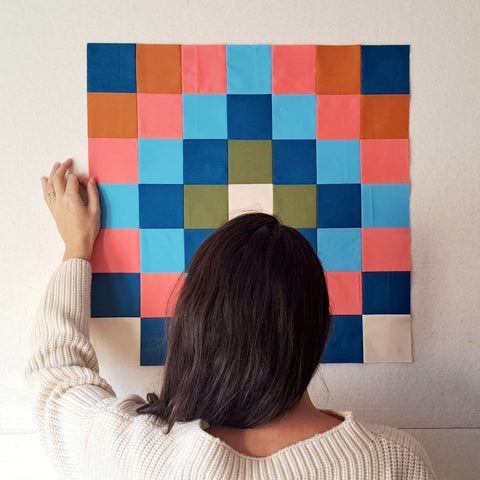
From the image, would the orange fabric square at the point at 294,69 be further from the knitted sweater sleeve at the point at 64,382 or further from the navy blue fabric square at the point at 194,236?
the knitted sweater sleeve at the point at 64,382

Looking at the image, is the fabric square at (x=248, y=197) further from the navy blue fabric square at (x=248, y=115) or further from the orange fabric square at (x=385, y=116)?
the orange fabric square at (x=385, y=116)

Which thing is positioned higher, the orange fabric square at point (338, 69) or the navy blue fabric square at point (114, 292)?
the orange fabric square at point (338, 69)

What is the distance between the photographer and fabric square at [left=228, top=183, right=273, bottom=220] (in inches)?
38.9

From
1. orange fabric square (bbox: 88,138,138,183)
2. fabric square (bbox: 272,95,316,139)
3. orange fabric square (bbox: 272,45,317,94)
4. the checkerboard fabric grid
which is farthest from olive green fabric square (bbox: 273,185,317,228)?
orange fabric square (bbox: 88,138,138,183)

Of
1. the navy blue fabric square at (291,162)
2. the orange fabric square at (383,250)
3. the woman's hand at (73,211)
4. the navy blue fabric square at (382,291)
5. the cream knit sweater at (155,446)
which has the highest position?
the navy blue fabric square at (291,162)

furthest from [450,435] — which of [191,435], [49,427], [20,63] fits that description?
[20,63]

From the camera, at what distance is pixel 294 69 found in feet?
3.25

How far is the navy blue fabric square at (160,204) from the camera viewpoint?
98 centimetres

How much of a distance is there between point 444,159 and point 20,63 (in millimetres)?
972

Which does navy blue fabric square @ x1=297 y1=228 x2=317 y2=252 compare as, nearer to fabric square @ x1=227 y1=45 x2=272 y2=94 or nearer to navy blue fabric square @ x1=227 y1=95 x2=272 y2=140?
navy blue fabric square @ x1=227 y1=95 x2=272 y2=140

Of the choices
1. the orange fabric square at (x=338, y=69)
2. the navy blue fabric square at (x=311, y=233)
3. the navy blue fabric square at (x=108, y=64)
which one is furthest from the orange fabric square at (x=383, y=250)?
the navy blue fabric square at (x=108, y=64)

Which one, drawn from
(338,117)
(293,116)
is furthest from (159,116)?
(338,117)

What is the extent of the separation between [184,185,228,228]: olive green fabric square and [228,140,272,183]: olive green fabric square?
0.13 ft

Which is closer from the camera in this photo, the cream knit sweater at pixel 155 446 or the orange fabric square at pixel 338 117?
the cream knit sweater at pixel 155 446
